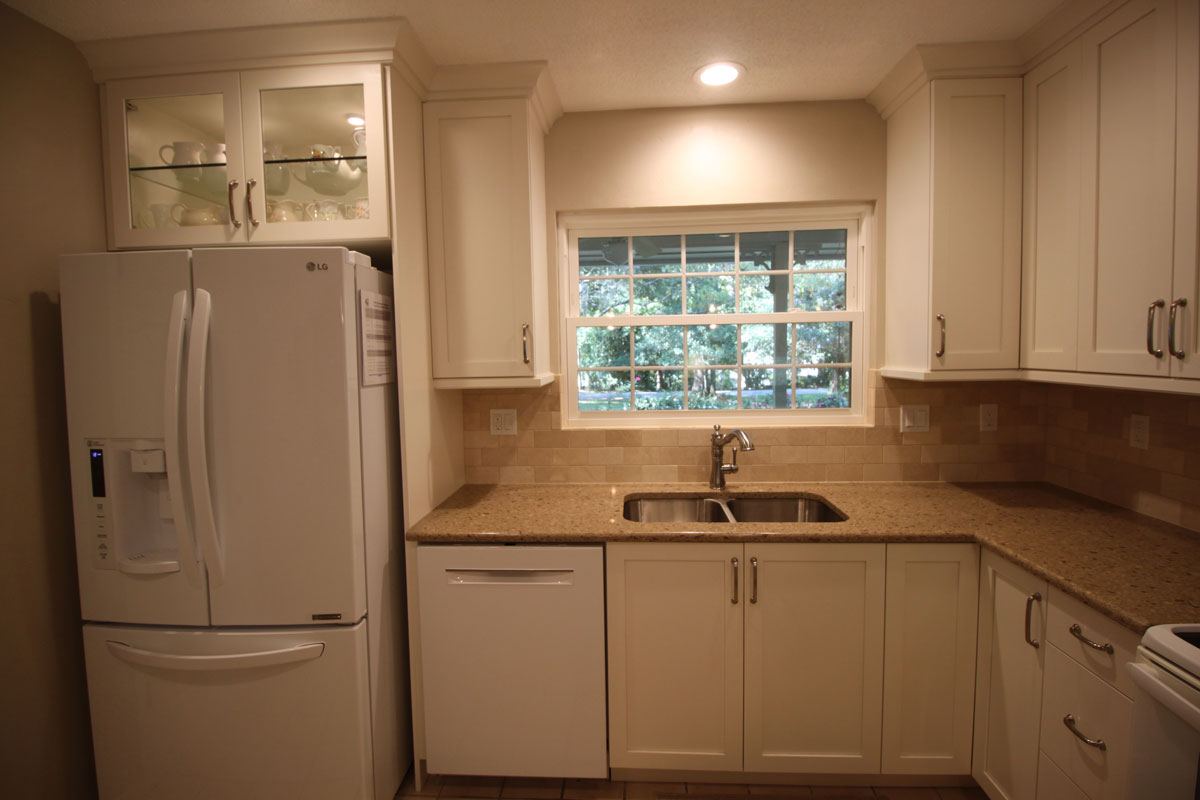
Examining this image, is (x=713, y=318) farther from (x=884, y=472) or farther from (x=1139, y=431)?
(x=1139, y=431)

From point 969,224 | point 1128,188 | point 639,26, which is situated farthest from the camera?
point 969,224

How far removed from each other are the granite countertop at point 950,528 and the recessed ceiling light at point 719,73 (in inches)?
61.6

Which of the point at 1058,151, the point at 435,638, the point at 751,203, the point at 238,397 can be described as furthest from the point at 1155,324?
the point at 238,397

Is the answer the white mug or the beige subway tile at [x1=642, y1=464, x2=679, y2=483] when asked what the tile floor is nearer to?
the beige subway tile at [x1=642, y1=464, x2=679, y2=483]

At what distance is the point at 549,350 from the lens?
7.56 feet

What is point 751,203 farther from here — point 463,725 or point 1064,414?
point 463,725

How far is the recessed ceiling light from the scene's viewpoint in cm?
191

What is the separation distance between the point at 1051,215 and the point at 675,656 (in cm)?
187

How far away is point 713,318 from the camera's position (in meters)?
2.40

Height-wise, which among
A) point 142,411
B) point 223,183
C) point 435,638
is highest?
point 223,183

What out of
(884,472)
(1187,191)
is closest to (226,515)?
(884,472)

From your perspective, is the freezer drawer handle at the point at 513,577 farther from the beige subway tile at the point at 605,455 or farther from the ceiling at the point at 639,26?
the ceiling at the point at 639,26

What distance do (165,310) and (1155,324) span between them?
8.67 ft

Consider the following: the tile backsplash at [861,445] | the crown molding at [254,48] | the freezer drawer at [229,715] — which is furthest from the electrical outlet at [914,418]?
the crown molding at [254,48]
